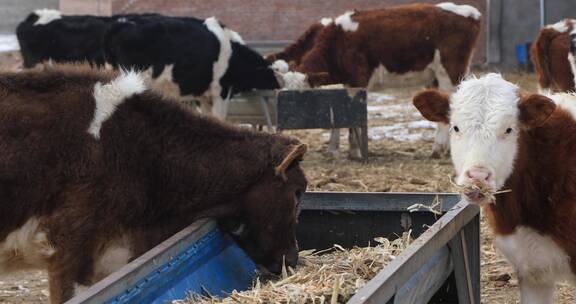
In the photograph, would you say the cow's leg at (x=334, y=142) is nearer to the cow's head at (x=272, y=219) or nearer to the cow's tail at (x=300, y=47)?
the cow's tail at (x=300, y=47)

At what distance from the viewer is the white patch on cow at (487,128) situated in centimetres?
514

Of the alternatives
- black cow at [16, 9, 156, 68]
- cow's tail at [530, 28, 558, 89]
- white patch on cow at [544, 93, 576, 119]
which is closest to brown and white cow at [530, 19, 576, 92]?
cow's tail at [530, 28, 558, 89]

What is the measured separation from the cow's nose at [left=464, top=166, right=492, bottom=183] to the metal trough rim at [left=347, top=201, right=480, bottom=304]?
0.30 meters

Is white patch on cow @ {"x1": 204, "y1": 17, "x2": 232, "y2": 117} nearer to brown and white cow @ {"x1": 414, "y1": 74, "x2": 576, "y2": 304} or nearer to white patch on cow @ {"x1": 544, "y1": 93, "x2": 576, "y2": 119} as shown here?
white patch on cow @ {"x1": 544, "y1": 93, "x2": 576, "y2": 119}

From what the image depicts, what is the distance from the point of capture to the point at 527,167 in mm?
5418

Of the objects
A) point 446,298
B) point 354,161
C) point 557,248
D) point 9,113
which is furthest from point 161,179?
point 354,161

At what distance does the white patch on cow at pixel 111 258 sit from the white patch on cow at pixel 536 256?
7.59 ft

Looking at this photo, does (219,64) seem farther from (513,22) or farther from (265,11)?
(265,11)

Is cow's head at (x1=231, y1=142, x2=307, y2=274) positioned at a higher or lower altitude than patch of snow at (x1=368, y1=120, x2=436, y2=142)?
higher

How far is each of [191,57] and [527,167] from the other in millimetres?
9240

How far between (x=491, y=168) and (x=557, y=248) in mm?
688

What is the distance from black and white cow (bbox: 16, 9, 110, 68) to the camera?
13.8 m

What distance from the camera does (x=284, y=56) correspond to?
52.0 feet

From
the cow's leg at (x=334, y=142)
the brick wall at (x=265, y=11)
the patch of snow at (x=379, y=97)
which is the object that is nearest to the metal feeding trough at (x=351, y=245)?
the cow's leg at (x=334, y=142)
